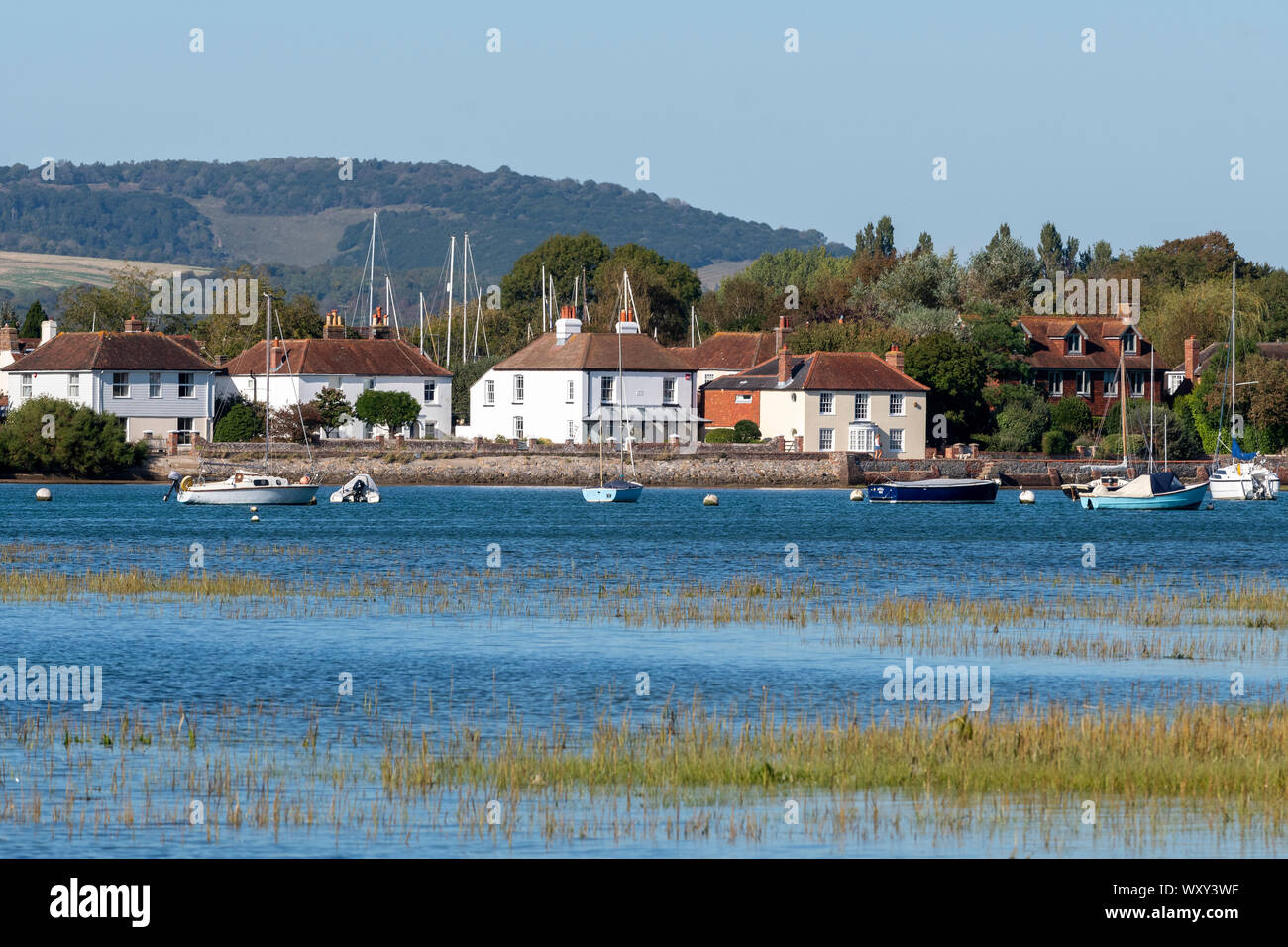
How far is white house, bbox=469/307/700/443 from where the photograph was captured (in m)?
116

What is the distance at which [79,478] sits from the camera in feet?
351

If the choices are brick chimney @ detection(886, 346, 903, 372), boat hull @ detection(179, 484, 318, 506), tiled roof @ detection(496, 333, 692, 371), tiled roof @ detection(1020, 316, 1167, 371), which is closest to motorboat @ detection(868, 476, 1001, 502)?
brick chimney @ detection(886, 346, 903, 372)

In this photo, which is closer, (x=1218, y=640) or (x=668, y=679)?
(x=668, y=679)

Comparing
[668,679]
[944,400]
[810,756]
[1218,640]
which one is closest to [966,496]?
[944,400]

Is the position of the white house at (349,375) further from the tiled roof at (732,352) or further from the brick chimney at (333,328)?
the tiled roof at (732,352)

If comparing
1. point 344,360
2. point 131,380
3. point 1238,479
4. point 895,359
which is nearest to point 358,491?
point 131,380

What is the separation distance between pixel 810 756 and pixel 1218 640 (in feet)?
49.9

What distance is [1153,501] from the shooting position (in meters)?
98.6

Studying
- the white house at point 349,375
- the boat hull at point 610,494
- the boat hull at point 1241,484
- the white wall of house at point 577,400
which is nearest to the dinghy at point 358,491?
the boat hull at point 610,494

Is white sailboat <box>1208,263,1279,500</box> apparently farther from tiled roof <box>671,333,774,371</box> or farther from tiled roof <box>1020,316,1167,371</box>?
tiled roof <box>671,333,774,371</box>

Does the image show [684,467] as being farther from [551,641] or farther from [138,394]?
[551,641]

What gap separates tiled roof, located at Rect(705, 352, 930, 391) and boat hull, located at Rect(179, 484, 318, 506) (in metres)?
37.2
